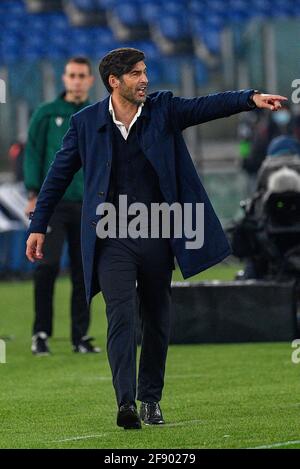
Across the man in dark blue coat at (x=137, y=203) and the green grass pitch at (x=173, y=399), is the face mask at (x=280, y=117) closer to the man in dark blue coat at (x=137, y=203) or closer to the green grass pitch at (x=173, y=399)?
the green grass pitch at (x=173, y=399)

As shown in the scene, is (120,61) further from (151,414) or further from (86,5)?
(86,5)

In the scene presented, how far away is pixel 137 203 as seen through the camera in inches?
298

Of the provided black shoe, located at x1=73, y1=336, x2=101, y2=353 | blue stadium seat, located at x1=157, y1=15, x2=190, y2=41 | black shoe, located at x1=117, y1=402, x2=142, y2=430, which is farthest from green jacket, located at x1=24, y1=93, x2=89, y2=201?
blue stadium seat, located at x1=157, y1=15, x2=190, y2=41

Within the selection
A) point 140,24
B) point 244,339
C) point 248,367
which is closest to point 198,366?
point 248,367

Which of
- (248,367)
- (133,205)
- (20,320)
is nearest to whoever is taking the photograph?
(133,205)

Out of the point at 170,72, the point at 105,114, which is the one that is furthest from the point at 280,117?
the point at 105,114

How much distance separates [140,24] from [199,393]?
28.7m

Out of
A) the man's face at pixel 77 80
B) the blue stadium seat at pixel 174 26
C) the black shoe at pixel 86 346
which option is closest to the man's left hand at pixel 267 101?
the man's face at pixel 77 80

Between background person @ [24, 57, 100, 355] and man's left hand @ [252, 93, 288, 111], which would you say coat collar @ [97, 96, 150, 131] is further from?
background person @ [24, 57, 100, 355]

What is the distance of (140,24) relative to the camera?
3738 cm

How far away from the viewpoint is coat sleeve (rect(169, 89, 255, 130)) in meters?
7.39

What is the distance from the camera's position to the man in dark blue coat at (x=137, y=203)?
754cm

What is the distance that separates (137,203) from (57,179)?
0.51 m
